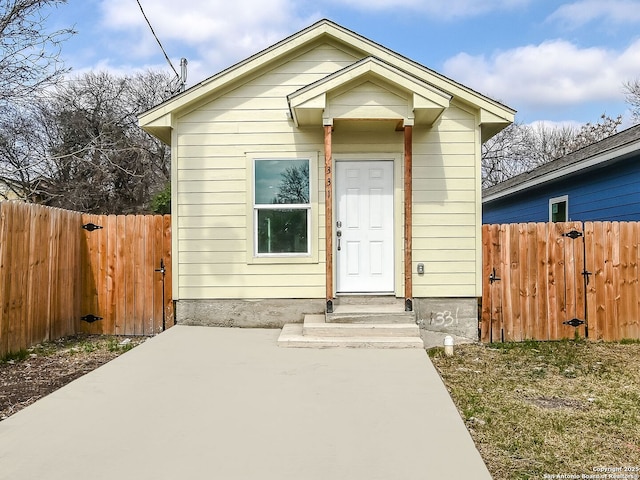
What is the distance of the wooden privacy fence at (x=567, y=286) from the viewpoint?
24.2 feet

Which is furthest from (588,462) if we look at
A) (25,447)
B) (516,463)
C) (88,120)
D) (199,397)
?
(88,120)

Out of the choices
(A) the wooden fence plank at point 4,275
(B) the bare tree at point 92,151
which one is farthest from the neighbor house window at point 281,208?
(B) the bare tree at point 92,151

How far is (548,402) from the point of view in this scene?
4703 mm

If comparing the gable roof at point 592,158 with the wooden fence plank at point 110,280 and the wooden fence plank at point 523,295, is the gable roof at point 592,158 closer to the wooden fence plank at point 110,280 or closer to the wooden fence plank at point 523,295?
the wooden fence plank at point 523,295

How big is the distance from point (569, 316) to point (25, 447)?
22.6 ft

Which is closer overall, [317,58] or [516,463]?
[516,463]

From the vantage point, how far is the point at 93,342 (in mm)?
7406

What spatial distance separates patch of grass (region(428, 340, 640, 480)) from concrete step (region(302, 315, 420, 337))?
52cm

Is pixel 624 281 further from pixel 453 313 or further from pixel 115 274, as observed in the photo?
pixel 115 274

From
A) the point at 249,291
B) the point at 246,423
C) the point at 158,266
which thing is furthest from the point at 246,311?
the point at 246,423

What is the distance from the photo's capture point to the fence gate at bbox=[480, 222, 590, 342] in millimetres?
7398

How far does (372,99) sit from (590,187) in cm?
545

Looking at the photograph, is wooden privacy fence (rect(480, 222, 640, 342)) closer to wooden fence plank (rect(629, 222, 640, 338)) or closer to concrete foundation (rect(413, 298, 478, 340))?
wooden fence plank (rect(629, 222, 640, 338))

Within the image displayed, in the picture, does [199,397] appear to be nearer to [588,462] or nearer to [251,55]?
[588,462]
